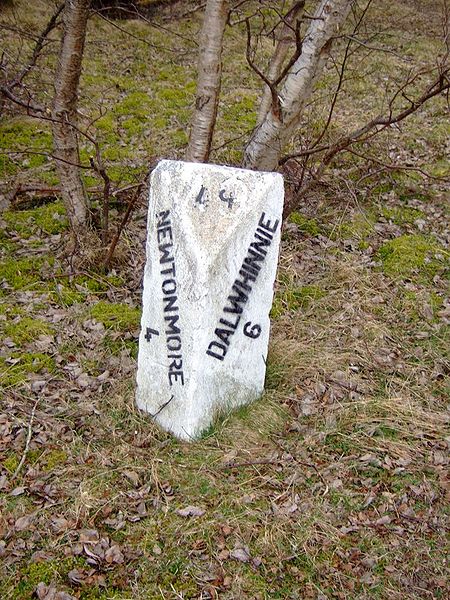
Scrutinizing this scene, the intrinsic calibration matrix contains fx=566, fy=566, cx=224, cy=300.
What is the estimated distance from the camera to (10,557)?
321 centimetres

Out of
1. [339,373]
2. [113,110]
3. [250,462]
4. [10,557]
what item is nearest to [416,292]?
[339,373]

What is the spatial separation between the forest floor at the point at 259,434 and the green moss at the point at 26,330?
0.02 metres

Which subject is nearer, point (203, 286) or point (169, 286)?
point (203, 286)

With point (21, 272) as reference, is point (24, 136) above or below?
above

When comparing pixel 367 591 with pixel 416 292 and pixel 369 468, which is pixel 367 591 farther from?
pixel 416 292

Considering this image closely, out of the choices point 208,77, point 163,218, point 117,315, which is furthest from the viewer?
point 208,77

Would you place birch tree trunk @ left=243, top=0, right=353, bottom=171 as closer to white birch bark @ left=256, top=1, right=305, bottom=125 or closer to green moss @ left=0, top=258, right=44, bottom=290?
white birch bark @ left=256, top=1, right=305, bottom=125

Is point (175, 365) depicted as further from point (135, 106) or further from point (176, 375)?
point (135, 106)

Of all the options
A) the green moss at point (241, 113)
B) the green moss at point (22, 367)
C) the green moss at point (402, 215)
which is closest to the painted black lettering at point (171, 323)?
the green moss at point (22, 367)

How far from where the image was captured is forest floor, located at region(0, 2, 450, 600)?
3.26 metres

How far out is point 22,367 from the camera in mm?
4629

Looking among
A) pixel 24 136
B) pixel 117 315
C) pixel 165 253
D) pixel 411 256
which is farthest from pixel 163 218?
pixel 24 136

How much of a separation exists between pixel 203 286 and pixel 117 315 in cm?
190

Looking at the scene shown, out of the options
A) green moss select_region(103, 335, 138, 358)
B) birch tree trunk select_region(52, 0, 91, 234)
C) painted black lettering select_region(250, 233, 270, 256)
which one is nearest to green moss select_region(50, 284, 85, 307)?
green moss select_region(103, 335, 138, 358)
